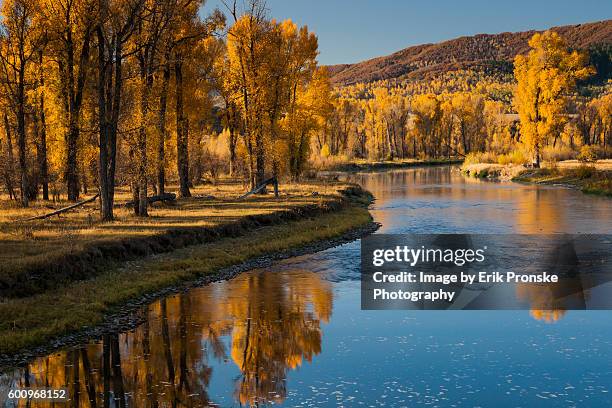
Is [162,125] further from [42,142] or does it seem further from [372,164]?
[372,164]

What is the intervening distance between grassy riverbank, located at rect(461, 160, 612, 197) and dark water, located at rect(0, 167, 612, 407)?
121 feet

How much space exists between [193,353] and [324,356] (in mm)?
2780

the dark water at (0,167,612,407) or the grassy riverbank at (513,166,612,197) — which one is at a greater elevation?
the grassy riverbank at (513,166,612,197)

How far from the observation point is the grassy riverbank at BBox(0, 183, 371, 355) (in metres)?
15.5

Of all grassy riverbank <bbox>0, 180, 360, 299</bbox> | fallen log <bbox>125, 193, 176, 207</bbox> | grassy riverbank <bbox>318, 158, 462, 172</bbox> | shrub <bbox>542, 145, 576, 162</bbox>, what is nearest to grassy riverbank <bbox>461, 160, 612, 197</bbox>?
shrub <bbox>542, 145, 576, 162</bbox>

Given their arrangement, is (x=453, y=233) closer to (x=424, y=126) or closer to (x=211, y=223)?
(x=211, y=223)

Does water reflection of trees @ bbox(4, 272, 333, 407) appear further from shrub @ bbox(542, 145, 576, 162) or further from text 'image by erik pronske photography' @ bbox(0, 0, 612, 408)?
shrub @ bbox(542, 145, 576, 162)

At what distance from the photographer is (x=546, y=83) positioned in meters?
67.8

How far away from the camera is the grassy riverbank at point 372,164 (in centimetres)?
9088

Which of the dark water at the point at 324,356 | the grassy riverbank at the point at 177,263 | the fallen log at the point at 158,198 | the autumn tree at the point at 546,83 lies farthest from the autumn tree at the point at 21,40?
the autumn tree at the point at 546,83

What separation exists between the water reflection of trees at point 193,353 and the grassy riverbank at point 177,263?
109 centimetres

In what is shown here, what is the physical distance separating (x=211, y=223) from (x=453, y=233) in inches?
460

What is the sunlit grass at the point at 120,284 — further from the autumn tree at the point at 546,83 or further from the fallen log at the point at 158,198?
the autumn tree at the point at 546,83

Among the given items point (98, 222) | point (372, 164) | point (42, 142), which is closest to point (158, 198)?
point (98, 222)
